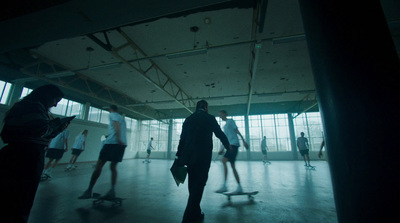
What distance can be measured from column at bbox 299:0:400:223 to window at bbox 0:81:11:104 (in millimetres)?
13001

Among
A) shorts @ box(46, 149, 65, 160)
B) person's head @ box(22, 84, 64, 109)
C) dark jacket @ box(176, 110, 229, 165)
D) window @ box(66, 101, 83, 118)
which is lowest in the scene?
shorts @ box(46, 149, 65, 160)

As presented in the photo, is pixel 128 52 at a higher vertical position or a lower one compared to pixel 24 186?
higher

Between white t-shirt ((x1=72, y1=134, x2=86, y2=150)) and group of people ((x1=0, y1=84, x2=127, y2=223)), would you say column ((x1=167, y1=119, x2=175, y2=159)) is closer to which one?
white t-shirt ((x1=72, y1=134, x2=86, y2=150))

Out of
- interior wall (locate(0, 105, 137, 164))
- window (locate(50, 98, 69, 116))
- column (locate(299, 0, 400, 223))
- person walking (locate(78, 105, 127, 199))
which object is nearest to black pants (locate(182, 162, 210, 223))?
column (locate(299, 0, 400, 223))

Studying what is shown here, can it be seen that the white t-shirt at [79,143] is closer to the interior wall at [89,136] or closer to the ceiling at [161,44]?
the ceiling at [161,44]

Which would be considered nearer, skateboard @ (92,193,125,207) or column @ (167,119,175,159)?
skateboard @ (92,193,125,207)

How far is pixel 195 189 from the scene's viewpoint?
5.73ft

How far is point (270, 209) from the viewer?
2.28m

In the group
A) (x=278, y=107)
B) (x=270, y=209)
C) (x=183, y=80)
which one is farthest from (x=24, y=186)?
(x=278, y=107)

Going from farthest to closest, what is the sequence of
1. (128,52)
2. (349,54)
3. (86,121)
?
(86,121)
(128,52)
(349,54)

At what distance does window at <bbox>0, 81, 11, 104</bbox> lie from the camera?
836 cm

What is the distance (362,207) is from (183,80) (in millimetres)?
9027

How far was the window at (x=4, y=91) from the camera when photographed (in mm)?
8363

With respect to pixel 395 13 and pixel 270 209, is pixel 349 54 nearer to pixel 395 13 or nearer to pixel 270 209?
pixel 270 209
